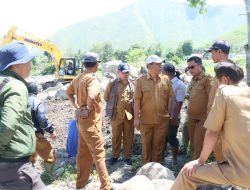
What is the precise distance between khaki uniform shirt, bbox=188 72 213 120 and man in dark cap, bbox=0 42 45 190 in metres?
3.10

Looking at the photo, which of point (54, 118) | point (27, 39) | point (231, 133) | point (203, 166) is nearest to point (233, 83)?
point (231, 133)

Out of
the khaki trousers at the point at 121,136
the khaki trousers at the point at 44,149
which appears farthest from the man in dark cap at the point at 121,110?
the khaki trousers at the point at 44,149

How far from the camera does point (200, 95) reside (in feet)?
17.4

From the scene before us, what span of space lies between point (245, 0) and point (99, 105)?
3212 mm

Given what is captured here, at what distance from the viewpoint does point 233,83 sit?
3234 mm

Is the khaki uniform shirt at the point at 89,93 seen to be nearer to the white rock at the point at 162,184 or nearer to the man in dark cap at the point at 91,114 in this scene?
the man in dark cap at the point at 91,114

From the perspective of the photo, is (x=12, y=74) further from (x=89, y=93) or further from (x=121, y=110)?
(x=121, y=110)

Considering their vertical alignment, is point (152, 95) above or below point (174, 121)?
above

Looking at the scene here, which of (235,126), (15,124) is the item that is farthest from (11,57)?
(235,126)

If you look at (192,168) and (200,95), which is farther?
(200,95)

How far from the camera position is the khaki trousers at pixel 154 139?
5680mm

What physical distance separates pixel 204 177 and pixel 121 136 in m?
3.40

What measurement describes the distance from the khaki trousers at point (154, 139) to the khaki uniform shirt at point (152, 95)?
0.37 ft

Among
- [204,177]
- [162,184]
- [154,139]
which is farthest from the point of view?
[154,139]
